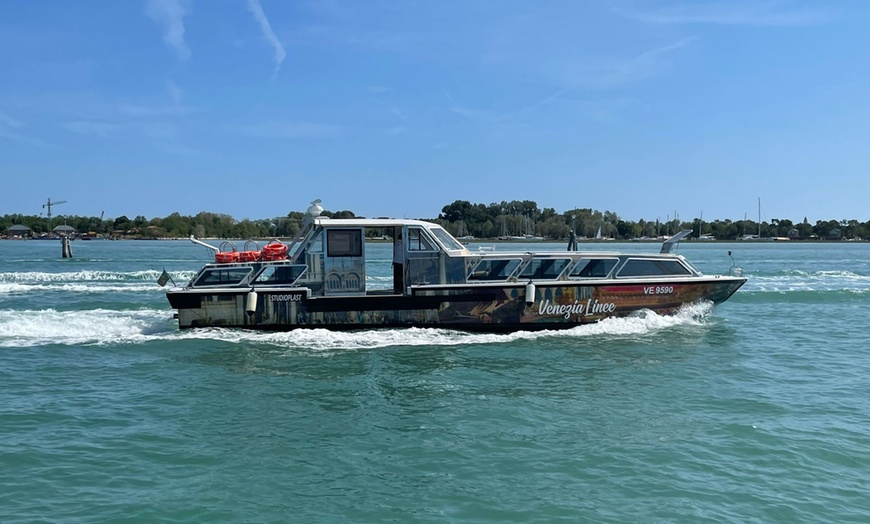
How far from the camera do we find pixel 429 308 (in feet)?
54.4

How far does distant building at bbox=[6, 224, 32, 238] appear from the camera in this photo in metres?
184

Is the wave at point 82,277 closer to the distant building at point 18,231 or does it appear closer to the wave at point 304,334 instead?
the wave at point 304,334

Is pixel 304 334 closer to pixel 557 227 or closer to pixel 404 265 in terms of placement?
pixel 404 265

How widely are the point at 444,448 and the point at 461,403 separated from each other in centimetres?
217

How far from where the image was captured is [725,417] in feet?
33.4

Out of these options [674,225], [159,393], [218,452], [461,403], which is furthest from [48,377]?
[674,225]

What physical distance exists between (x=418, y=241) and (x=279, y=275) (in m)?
3.47

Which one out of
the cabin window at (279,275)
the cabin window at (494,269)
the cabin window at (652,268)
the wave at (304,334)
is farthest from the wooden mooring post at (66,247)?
the cabin window at (652,268)

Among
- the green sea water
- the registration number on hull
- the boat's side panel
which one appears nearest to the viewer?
the green sea water

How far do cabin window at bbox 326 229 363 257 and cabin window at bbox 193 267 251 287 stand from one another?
205 cm

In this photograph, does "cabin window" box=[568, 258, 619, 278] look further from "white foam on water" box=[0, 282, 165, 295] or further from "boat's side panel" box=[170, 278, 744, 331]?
"white foam on water" box=[0, 282, 165, 295]

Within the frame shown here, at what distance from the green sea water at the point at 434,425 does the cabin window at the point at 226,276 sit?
3.95 feet

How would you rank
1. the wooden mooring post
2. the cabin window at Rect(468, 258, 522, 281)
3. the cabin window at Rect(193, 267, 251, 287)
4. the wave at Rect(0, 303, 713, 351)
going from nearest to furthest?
the wave at Rect(0, 303, 713, 351) → the cabin window at Rect(193, 267, 251, 287) → the cabin window at Rect(468, 258, 522, 281) → the wooden mooring post

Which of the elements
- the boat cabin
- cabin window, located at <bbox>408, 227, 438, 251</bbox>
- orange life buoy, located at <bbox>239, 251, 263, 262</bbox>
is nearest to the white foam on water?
orange life buoy, located at <bbox>239, 251, 263, 262</bbox>
